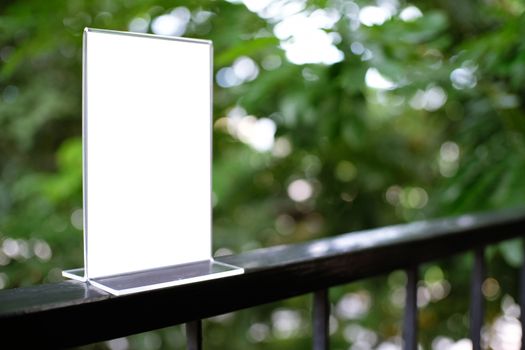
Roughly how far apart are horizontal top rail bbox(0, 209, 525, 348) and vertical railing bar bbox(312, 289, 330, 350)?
0.09 ft

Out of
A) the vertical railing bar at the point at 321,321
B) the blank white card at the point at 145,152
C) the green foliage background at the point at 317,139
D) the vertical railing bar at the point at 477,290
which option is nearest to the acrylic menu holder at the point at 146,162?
the blank white card at the point at 145,152

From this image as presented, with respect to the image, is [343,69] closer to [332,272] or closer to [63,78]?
[332,272]

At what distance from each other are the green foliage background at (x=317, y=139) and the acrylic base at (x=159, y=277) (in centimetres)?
37

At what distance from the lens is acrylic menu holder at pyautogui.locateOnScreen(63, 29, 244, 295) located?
1.52 ft

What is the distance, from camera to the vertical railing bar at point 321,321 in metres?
0.67

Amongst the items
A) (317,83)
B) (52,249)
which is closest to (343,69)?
(317,83)

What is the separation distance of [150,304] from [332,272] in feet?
0.86

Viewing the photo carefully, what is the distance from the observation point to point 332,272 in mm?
665

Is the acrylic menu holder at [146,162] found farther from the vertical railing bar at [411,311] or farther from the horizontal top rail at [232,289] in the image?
the vertical railing bar at [411,311]

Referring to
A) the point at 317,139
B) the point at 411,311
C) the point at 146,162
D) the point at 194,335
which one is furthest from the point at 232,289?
the point at 317,139

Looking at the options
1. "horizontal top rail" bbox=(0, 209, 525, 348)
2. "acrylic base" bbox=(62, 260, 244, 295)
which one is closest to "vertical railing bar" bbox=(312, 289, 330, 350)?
"horizontal top rail" bbox=(0, 209, 525, 348)

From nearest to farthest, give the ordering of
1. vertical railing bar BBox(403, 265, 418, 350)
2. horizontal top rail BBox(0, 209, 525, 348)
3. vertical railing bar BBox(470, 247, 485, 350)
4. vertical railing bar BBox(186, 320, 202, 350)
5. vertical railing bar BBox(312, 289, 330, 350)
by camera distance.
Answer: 1. horizontal top rail BBox(0, 209, 525, 348)
2. vertical railing bar BBox(186, 320, 202, 350)
3. vertical railing bar BBox(312, 289, 330, 350)
4. vertical railing bar BBox(403, 265, 418, 350)
5. vertical railing bar BBox(470, 247, 485, 350)

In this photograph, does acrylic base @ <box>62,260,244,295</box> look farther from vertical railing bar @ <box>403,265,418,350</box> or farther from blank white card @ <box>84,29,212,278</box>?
vertical railing bar @ <box>403,265,418,350</box>

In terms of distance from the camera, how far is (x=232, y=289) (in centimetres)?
55
